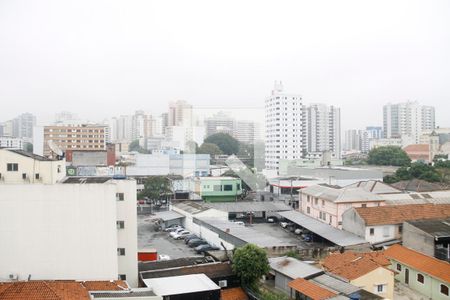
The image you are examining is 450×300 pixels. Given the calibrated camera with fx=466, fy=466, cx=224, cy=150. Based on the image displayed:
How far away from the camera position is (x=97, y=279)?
8117 mm

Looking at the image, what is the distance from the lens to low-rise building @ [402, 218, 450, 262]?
1045 cm

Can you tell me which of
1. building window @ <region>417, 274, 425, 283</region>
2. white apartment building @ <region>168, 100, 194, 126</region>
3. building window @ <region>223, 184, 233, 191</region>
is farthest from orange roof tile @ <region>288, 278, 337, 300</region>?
white apartment building @ <region>168, 100, 194, 126</region>

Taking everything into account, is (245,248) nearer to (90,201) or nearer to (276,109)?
(90,201)

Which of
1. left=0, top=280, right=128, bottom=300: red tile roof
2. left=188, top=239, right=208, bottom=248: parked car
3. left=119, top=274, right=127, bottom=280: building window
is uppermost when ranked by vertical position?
left=0, top=280, right=128, bottom=300: red tile roof

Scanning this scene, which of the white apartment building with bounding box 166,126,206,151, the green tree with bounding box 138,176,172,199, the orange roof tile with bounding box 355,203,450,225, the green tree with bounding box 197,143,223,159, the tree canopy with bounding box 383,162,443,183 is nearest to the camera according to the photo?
the orange roof tile with bounding box 355,203,450,225

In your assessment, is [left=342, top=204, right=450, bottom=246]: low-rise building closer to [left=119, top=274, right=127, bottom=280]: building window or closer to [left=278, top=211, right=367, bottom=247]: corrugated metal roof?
[left=278, top=211, right=367, bottom=247]: corrugated metal roof

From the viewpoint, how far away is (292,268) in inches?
358

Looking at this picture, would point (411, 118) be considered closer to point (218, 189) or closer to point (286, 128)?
point (286, 128)

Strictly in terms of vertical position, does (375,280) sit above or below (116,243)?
below

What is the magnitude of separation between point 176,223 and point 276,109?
18829mm

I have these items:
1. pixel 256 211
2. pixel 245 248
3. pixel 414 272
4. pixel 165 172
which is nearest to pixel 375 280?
pixel 414 272

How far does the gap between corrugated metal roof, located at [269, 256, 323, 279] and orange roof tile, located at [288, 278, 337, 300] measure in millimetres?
296

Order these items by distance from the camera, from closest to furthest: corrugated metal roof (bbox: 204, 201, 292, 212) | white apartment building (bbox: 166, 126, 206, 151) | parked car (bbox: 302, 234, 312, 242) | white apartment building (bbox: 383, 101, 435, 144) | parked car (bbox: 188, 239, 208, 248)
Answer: parked car (bbox: 188, 239, 208, 248) → parked car (bbox: 302, 234, 312, 242) → corrugated metal roof (bbox: 204, 201, 292, 212) → white apartment building (bbox: 166, 126, 206, 151) → white apartment building (bbox: 383, 101, 435, 144)

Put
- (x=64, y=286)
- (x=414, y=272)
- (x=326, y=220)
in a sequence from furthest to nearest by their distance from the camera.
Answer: (x=326, y=220) → (x=414, y=272) → (x=64, y=286)
